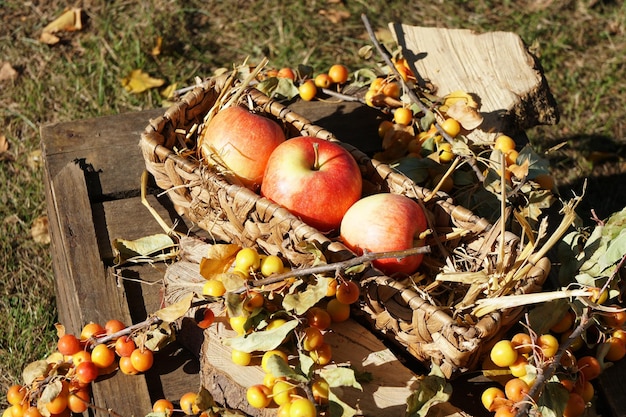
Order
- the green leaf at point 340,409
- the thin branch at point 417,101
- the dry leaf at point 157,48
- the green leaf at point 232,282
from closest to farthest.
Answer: the green leaf at point 340,409 → the green leaf at point 232,282 → the thin branch at point 417,101 → the dry leaf at point 157,48

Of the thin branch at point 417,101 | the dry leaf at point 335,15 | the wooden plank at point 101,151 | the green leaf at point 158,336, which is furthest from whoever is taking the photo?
the dry leaf at point 335,15

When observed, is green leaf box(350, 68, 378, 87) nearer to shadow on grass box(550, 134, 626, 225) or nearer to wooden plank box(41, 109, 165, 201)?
wooden plank box(41, 109, 165, 201)

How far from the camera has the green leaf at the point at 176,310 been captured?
1.80 meters

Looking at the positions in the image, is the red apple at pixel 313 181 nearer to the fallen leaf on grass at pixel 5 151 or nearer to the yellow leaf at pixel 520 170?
the yellow leaf at pixel 520 170

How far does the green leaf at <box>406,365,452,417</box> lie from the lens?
5.57 ft

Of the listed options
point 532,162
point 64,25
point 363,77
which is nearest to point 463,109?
point 532,162

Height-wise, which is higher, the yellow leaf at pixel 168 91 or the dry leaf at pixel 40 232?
the yellow leaf at pixel 168 91

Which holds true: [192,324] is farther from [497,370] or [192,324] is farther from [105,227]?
[497,370]

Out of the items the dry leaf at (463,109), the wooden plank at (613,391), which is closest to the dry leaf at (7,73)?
the dry leaf at (463,109)

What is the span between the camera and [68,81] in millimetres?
3588

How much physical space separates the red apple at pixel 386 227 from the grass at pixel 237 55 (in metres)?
1.60

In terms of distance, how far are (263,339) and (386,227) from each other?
0.42 m

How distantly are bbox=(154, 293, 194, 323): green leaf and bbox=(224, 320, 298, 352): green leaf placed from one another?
13cm

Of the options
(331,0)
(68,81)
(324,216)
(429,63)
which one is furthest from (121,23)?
(324,216)
